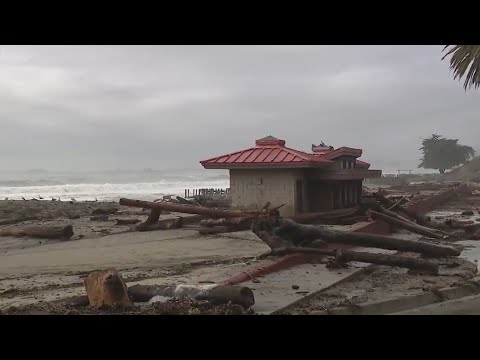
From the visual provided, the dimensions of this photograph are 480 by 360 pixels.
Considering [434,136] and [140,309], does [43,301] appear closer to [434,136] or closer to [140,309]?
[140,309]

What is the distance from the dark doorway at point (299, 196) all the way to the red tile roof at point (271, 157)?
90 cm

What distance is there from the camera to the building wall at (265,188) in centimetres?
1655

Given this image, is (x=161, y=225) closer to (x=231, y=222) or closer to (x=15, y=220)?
(x=231, y=222)

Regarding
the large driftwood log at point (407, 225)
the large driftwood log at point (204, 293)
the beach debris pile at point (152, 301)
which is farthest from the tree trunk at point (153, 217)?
the beach debris pile at point (152, 301)

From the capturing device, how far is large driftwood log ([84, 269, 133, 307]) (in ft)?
20.4

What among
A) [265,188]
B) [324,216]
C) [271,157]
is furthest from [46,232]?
[324,216]

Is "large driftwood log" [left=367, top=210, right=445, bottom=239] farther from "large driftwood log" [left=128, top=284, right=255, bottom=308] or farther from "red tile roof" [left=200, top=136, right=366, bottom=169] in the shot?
"large driftwood log" [left=128, top=284, right=255, bottom=308]

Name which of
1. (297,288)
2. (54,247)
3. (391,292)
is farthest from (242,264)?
(54,247)

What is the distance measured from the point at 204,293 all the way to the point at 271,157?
10658mm

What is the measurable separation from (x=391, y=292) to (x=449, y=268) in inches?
Answer: 112

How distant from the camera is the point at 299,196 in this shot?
16781 mm

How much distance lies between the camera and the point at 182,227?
17.0m

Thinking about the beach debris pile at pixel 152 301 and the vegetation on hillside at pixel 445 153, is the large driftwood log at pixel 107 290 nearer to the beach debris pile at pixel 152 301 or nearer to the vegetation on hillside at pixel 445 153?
the beach debris pile at pixel 152 301
